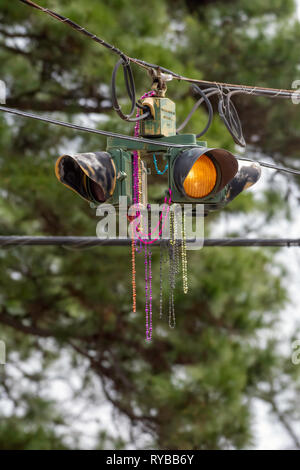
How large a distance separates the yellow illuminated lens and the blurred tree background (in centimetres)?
256

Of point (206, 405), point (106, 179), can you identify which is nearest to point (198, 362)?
point (206, 405)

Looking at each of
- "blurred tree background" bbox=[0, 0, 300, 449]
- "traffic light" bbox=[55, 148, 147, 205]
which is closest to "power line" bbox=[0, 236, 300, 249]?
"traffic light" bbox=[55, 148, 147, 205]

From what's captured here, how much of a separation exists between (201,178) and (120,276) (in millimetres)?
3529

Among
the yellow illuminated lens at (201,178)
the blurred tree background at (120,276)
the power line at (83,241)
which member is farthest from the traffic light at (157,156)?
the blurred tree background at (120,276)

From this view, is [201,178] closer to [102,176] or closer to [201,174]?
[201,174]

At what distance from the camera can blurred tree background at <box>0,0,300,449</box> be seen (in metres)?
5.45

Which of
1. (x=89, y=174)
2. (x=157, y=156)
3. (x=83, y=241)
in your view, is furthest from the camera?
(x=83, y=241)

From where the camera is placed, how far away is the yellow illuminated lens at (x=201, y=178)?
7.73 feet

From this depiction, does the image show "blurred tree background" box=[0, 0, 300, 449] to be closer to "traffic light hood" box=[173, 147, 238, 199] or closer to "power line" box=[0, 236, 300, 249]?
"power line" box=[0, 236, 300, 249]

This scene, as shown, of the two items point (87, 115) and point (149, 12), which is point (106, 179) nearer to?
point (87, 115)

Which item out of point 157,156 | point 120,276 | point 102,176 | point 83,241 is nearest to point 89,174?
point 102,176

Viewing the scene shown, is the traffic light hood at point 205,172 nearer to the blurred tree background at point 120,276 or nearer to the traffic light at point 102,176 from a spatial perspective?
the traffic light at point 102,176

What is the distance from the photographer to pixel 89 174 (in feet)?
7.51

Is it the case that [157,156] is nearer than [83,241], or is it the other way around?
[157,156]
